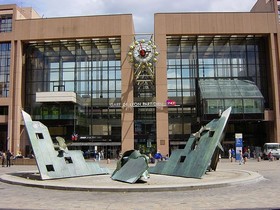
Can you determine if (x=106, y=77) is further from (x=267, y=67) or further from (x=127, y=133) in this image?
(x=267, y=67)

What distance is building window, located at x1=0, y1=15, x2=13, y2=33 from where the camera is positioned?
205 feet

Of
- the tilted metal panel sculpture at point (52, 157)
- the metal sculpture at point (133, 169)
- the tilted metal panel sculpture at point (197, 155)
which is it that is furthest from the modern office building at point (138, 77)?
the metal sculpture at point (133, 169)

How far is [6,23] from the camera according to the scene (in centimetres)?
6262

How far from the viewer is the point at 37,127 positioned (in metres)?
21.2

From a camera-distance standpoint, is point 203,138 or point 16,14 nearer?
point 203,138

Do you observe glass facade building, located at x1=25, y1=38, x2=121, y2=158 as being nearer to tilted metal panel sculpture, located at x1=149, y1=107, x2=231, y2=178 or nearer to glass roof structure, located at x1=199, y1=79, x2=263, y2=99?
glass roof structure, located at x1=199, y1=79, x2=263, y2=99

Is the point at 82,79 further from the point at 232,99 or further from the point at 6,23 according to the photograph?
the point at 232,99

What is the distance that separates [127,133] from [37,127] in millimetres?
35511

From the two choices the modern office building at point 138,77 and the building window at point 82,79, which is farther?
the building window at point 82,79

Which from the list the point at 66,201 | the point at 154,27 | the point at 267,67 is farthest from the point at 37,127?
the point at 267,67

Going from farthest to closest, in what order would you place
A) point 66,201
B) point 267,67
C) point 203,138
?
point 267,67 < point 203,138 < point 66,201

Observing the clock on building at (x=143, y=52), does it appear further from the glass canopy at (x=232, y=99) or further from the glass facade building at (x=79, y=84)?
the glass canopy at (x=232, y=99)

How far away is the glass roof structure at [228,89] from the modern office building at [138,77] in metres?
0.17

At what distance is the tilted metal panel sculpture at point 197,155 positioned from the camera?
19413mm
